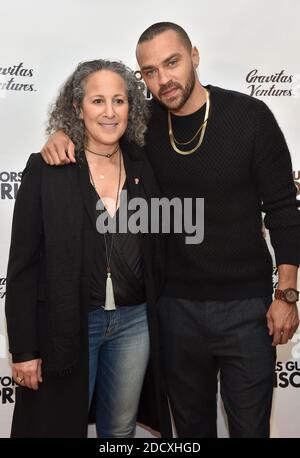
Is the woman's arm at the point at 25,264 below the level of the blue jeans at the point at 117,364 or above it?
above

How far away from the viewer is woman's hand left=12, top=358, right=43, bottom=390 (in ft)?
5.52

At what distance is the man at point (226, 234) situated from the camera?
174 centimetres

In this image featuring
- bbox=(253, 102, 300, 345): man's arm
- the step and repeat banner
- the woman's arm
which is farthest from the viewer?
the step and repeat banner

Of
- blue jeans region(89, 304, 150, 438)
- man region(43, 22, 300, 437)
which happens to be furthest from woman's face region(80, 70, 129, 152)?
blue jeans region(89, 304, 150, 438)

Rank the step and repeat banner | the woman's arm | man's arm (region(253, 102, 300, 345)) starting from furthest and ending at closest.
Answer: the step and repeat banner < man's arm (region(253, 102, 300, 345)) < the woman's arm

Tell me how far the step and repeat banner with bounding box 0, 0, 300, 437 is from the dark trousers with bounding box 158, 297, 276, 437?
98 centimetres

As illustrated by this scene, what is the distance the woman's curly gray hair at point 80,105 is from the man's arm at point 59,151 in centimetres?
5

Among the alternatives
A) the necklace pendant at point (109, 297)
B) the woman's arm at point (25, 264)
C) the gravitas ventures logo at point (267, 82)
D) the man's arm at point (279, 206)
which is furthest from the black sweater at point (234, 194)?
the gravitas ventures logo at point (267, 82)

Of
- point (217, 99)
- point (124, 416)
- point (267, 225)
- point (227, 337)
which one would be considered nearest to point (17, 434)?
point (124, 416)

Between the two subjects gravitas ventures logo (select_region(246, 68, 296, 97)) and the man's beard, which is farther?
gravitas ventures logo (select_region(246, 68, 296, 97))

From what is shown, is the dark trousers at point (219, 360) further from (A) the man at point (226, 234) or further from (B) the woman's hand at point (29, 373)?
(B) the woman's hand at point (29, 373)

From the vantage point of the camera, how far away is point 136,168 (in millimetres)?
1815

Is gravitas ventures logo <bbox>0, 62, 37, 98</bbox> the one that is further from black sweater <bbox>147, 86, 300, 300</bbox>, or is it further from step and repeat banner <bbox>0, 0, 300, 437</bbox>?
black sweater <bbox>147, 86, 300, 300</bbox>

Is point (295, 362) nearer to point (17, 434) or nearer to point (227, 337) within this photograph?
point (227, 337)
